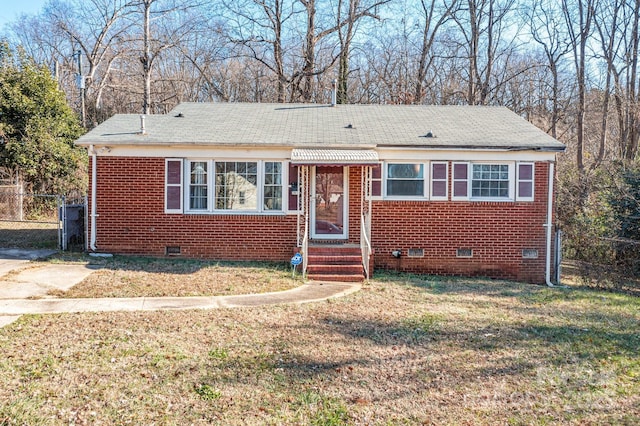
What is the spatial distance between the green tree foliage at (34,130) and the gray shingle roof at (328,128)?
25.9 feet

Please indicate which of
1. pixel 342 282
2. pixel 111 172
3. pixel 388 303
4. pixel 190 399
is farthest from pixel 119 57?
pixel 190 399

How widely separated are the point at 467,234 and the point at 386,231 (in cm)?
204

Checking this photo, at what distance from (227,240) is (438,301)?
5.70 m

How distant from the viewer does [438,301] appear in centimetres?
863

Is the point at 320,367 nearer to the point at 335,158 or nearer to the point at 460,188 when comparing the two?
the point at 335,158

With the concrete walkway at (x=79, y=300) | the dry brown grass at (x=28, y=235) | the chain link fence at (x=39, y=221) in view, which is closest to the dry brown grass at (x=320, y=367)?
the concrete walkway at (x=79, y=300)

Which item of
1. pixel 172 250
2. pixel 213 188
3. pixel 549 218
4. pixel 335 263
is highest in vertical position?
pixel 213 188

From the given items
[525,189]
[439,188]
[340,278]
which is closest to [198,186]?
[340,278]

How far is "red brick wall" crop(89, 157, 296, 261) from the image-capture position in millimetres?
11945

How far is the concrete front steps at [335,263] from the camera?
10582mm

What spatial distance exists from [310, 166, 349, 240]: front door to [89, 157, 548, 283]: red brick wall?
51 centimetres

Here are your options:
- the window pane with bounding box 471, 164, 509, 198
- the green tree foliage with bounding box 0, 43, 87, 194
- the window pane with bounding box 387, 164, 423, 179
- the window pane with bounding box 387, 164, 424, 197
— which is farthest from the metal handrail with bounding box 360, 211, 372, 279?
the green tree foliage with bounding box 0, 43, 87, 194

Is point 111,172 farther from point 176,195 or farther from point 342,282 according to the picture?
point 342,282

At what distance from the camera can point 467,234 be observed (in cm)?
1214
